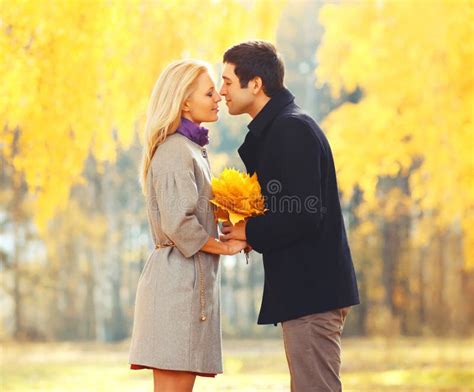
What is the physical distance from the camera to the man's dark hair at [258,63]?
9.09 feet

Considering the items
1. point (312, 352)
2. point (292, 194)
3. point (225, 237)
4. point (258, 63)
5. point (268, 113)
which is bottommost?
point (312, 352)

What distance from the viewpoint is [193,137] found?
273 cm

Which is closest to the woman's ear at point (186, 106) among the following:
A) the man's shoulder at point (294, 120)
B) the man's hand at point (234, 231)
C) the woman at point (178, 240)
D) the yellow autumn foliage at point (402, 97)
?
the woman at point (178, 240)

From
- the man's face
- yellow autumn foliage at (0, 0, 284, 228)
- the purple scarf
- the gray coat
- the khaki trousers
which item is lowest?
the khaki trousers

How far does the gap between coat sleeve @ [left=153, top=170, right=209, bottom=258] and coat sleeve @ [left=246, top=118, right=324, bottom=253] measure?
16 centimetres

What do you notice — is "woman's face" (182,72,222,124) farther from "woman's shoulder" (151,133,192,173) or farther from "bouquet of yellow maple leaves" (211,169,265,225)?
"bouquet of yellow maple leaves" (211,169,265,225)

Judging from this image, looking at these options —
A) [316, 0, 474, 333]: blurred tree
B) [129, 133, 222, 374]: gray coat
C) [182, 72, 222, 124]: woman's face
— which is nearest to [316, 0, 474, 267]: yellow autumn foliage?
[316, 0, 474, 333]: blurred tree

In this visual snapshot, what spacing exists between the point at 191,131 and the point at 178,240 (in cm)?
33

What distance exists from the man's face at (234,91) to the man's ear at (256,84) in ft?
0.04

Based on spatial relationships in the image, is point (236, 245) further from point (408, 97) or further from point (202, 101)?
point (408, 97)

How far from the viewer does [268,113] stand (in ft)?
9.05

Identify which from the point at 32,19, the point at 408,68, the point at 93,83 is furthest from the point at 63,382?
the point at 408,68

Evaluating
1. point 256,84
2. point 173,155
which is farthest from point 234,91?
point 173,155

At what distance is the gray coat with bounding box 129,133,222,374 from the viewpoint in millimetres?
2637
